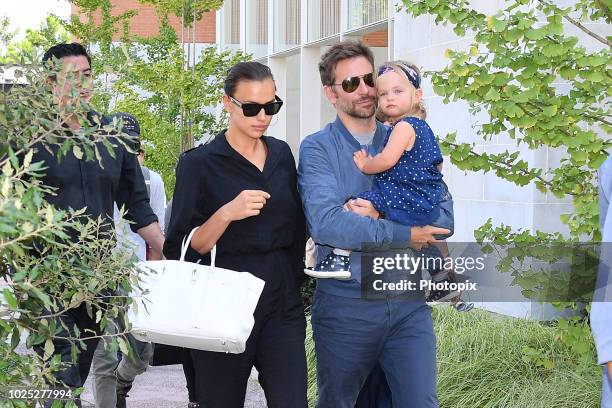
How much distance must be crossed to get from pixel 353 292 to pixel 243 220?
56 centimetres

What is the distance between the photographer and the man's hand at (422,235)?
473 centimetres

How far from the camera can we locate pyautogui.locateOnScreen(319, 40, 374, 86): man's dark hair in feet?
16.0

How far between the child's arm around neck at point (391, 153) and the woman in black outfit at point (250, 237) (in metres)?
0.35

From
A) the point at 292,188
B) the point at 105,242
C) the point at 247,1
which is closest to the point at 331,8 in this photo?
the point at 247,1

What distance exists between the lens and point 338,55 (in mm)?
4887

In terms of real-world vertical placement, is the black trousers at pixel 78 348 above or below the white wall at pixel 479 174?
below

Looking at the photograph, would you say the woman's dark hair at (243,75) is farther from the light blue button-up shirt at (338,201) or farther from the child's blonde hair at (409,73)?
the child's blonde hair at (409,73)

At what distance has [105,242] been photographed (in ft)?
11.1

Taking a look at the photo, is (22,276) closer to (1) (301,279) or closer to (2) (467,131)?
(1) (301,279)

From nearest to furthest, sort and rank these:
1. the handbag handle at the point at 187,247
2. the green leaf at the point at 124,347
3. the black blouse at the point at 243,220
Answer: the green leaf at the point at 124,347 → the handbag handle at the point at 187,247 → the black blouse at the point at 243,220

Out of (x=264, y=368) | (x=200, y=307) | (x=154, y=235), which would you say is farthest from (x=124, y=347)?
(x=154, y=235)

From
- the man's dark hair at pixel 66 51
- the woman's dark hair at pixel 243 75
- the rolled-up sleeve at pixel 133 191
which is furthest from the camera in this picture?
the rolled-up sleeve at pixel 133 191

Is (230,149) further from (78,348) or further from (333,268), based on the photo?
(78,348)

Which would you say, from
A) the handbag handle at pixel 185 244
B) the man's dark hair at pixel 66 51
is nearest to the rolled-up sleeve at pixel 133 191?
the man's dark hair at pixel 66 51
